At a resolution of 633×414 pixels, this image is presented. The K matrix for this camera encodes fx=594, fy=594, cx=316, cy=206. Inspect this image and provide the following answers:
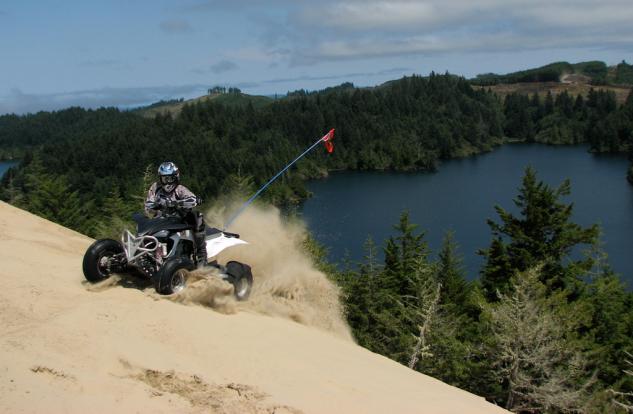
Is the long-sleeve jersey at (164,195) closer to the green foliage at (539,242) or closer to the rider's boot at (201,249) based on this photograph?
the rider's boot at (201,249)

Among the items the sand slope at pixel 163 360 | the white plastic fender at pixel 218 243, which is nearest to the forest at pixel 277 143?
the white plastic fender at pixel 218 243

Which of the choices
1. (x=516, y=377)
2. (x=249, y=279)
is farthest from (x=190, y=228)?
(x=516, y=377)

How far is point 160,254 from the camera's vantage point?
9.44 metres

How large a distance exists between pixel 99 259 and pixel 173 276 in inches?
44.7

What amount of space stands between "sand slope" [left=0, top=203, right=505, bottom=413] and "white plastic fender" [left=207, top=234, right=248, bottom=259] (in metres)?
1.39

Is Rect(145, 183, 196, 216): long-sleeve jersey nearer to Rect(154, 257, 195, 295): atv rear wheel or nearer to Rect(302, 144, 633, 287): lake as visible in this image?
Rect(154, 257, 195, 295): atv rear wheel

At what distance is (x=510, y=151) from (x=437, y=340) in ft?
517

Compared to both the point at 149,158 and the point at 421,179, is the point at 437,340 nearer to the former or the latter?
the point at 421,179

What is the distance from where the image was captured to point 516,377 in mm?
18266

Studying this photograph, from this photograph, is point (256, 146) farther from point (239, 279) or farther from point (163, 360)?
point (163, 360)

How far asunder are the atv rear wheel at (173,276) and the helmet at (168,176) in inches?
57.2

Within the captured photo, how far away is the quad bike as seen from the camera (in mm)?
8984

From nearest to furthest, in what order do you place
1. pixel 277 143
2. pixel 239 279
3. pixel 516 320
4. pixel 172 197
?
pixel 172 197, pixel 239 279, pixel 516 320, pixel 277 143

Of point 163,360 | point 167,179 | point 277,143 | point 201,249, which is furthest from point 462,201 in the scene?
point 163,360
